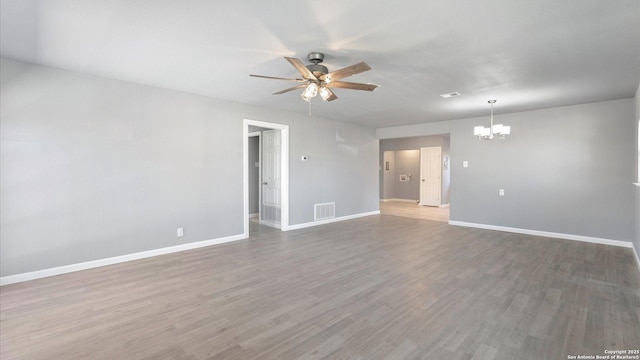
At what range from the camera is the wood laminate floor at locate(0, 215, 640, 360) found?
7.09ft

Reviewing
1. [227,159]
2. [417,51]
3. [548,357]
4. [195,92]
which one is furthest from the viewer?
[227,159]

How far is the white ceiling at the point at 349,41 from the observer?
2252mm

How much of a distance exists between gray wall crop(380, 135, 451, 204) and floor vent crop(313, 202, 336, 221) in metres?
5.18

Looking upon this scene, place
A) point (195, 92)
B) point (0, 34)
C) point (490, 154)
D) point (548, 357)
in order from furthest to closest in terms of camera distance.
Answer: point (490, 154) → point (195, 92) → point (0, 34) → point (548, 357)

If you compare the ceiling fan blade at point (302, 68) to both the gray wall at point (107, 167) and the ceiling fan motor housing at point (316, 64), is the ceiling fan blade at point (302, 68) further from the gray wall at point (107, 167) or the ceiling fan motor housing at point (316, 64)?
the gray wall at point (107, 167)

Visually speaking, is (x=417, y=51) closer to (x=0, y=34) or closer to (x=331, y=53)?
(x=331, y=53)

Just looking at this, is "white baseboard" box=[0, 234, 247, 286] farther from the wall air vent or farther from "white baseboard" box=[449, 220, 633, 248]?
"white baseboard" box=[449, 220, 633, 248]

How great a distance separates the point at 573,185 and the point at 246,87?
633 cm

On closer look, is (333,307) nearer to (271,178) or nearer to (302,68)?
(302,68)

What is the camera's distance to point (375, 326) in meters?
2.45

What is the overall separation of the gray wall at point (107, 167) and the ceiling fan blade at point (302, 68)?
2727 millimetres

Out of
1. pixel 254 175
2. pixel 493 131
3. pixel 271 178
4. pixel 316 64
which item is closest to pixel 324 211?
pixel 271 178

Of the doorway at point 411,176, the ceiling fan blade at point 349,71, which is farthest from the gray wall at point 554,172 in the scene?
the ceiling fan blade at point 349,71

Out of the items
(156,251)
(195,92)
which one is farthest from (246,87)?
(156,251)
